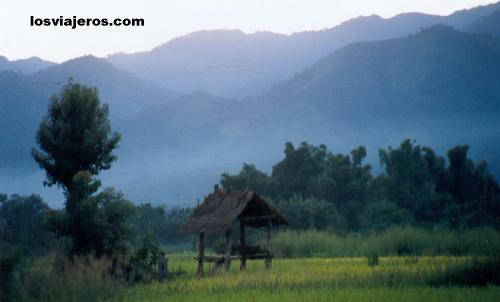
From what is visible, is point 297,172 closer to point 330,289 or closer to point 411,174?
point 411,174

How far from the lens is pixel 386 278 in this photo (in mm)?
19953

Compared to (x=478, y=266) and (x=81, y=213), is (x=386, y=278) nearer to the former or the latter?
(x=478, y=266)

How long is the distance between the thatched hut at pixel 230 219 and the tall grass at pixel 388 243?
8728 mm

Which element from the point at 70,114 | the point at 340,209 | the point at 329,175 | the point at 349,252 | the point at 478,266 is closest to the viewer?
the point at 478,266

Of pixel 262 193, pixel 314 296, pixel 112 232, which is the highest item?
pixel 262 193

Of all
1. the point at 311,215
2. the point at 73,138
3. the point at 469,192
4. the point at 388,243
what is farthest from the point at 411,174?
the point at 73,138

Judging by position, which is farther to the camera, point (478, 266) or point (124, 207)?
point (124, 207)

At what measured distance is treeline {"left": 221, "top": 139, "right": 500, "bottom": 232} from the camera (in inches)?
2283

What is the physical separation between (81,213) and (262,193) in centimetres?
4723

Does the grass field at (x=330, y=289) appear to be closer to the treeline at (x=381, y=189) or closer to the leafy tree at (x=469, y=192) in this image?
the treeline at (x=381, y=189)

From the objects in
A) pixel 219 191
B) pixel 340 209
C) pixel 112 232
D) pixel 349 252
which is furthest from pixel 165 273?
pixel 340 209

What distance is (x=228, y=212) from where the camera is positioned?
94.8ft

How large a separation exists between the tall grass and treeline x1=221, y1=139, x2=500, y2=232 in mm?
12541

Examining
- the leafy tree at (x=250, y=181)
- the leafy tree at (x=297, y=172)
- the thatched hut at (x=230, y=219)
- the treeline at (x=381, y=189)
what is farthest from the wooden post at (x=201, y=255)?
the leafy tree at (x=297, y=172)
